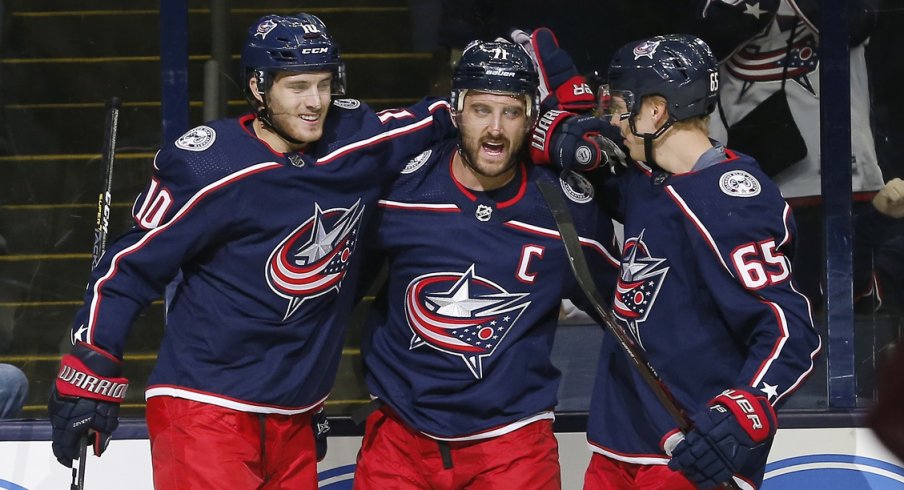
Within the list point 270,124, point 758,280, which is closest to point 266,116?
point 270,124

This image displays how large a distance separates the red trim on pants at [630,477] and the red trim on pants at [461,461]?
0.31ft

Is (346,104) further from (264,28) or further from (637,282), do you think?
(637,282)

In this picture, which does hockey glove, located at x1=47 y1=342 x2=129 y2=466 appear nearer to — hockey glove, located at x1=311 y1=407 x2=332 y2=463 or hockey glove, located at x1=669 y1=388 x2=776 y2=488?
hockey glove, located at x1=311 y1=407 x2=332 y2=463

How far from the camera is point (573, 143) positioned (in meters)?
3.05

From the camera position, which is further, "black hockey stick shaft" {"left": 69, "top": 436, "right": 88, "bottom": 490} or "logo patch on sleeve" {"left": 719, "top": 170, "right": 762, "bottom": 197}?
"black hockey stick shaft" {"left": 69, "top": 436, "right": 88, "bottom": 490}

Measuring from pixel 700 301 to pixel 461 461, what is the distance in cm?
68

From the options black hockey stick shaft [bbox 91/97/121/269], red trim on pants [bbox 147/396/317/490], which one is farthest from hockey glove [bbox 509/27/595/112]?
black hockey stick shaft [bbox 91/97/121/269]

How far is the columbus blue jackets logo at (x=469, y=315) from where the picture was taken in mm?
3090

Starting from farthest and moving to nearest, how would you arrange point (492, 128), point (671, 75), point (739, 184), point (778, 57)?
point (778, 57) < point (492, 128) < point (671, 75) < point (739, 184)

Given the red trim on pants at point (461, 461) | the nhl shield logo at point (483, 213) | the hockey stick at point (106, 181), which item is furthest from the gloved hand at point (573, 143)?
the hockey stick at point (106, 181)

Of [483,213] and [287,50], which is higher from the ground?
[287,50]

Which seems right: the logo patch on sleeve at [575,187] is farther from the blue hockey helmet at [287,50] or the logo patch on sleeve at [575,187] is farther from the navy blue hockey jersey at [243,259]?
the blue hockey helmet at [287,50]

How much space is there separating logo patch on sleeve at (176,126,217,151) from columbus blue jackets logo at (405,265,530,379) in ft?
1.94

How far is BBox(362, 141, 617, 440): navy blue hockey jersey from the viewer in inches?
122
